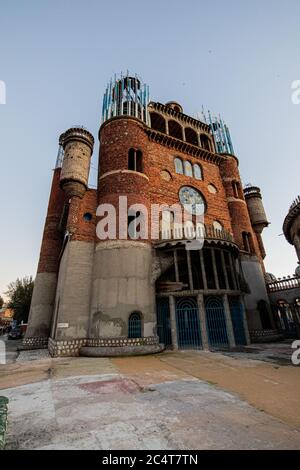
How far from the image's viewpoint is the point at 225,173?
24.0 metres

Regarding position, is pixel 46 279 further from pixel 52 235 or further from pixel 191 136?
pixel 191 136

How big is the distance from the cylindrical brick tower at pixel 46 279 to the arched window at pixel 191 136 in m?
15.7

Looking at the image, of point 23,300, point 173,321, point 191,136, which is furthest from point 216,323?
point 23,300

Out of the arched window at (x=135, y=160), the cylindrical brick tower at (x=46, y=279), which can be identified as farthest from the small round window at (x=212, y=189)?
the cylindrical brick tower at (x=46, y=279)

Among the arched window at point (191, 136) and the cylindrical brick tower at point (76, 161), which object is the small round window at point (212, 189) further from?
the cylindrical brick tower at point (76, 161)

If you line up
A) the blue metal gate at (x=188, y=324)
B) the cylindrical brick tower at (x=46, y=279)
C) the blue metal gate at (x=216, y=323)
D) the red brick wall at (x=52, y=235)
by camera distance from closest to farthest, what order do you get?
the blue metal gate at (x=188, y=324) → the blue metal gate at (x=216, y=323) → the cylindrical brick tower at (x=46, y=279) → the red brick wall at (x=52, y=235)

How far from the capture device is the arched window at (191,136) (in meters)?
25.8

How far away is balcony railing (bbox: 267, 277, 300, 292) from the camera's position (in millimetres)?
19669

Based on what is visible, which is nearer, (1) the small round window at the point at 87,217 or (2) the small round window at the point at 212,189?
(1) the small round window at the point at 87,217

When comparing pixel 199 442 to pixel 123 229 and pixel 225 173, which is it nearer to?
pixel 123 229

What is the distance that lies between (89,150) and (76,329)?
13546 mm

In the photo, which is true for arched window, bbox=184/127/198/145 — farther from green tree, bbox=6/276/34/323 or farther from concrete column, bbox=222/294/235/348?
green tree, bbox=6/276/34/323

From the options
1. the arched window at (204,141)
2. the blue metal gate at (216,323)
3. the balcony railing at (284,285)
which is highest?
the arched window at (204,141)

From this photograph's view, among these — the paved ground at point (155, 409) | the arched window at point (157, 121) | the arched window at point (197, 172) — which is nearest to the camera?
the paved ground at point (155, 409)
